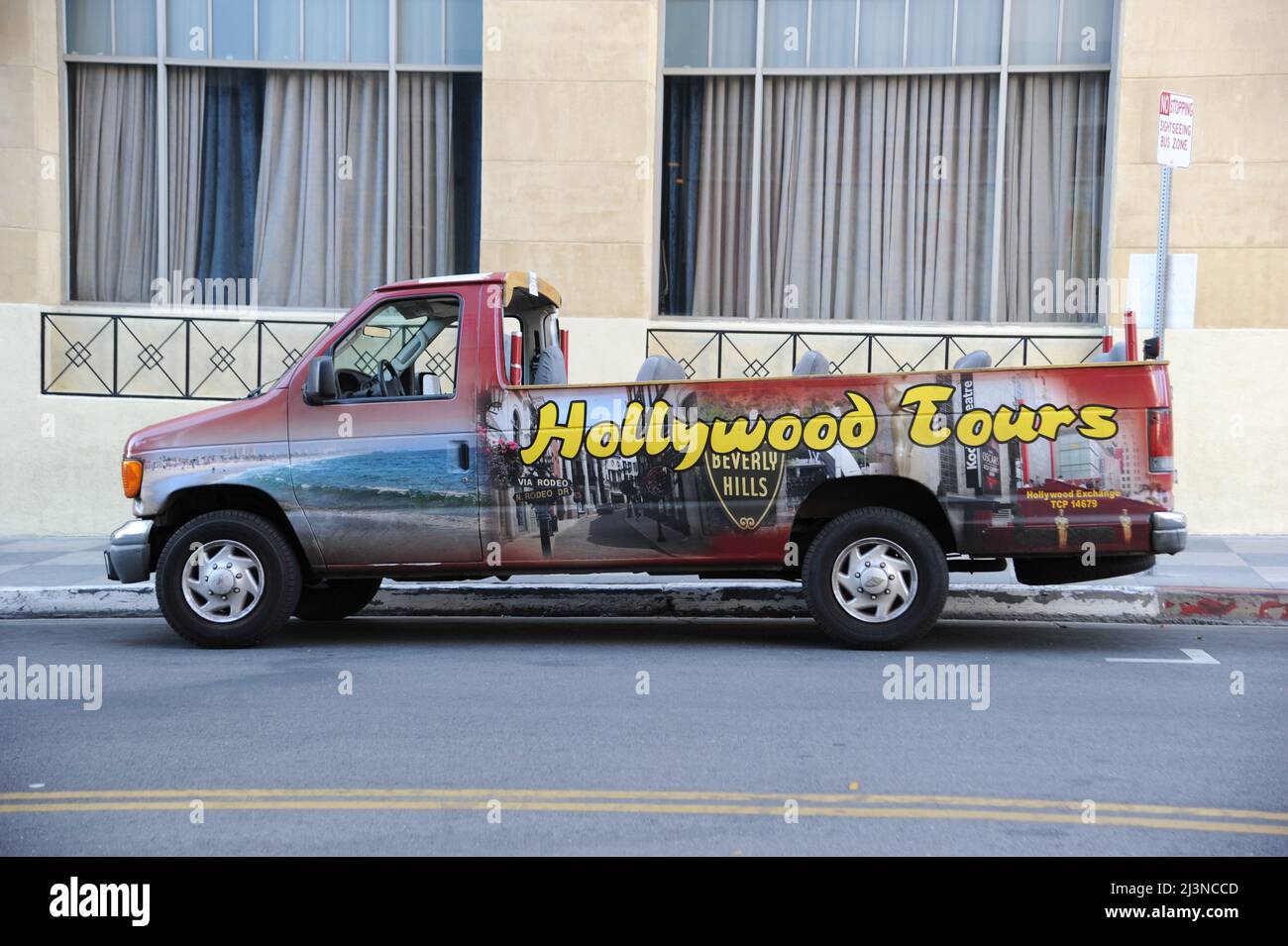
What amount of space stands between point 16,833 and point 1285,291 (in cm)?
1172

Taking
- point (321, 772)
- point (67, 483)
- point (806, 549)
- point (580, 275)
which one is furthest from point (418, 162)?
point (321, 772)

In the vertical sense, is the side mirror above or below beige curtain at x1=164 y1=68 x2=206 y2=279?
below

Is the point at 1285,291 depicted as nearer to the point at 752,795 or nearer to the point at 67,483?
the point at 752,795

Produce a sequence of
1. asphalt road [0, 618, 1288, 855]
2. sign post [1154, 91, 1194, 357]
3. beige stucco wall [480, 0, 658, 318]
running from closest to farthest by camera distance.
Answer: asphalt road [0, 618, 1288, 855]
sign post [1154, 91, 1194, 357]
beige stucco wall [480, 0, 658, 318]

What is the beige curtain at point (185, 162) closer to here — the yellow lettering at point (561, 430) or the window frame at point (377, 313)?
the window frame at point (377, 313)

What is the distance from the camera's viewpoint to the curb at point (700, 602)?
9.48m

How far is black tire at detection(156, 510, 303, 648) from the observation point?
827 centimetres

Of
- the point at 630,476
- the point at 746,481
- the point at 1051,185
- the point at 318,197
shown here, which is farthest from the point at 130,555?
the point at 1051,185

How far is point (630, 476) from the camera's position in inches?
319

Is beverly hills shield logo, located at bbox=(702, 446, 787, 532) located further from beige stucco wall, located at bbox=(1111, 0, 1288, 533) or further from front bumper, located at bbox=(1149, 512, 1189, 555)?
beige stucco wall, located at bbox=(1111, 0, 1288, 533)

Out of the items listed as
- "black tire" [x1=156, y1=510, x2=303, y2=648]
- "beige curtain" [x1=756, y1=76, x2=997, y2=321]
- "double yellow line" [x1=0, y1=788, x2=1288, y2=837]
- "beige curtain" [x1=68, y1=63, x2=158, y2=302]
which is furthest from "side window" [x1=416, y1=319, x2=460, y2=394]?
"beige curtain" [x1=68, y1=63, x2=158, y2=302]

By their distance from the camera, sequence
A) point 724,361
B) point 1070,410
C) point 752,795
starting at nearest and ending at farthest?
point 752,795 → point 1070,410 → point 724,361

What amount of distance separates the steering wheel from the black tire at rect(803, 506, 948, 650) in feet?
8.37

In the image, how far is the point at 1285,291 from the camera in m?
13.0
